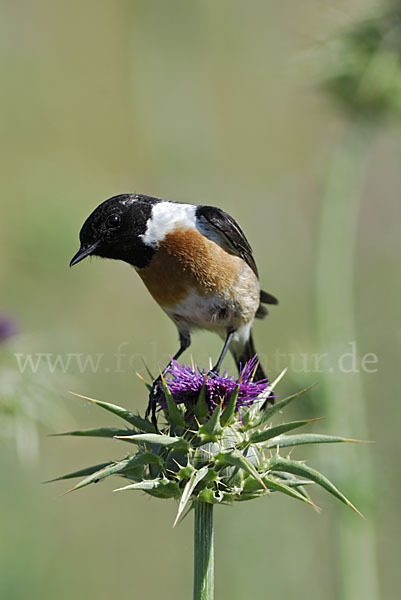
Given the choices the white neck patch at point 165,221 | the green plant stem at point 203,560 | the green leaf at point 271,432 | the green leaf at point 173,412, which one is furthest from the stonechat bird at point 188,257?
the green plant stem at point 203,560

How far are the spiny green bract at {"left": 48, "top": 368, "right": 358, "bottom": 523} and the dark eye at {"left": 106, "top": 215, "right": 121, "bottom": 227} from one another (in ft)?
3.44

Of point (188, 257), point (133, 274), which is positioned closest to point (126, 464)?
point (188, 257)

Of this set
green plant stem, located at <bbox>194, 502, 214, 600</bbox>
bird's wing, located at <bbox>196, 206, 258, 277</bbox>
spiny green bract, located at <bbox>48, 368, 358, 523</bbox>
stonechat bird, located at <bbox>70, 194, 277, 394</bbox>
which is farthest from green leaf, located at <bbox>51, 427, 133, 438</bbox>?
bird's wing, located at <bbox>196, 206, 258, 277</bbox>

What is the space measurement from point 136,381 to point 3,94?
443 centimetres

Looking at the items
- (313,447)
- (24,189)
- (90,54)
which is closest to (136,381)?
(24,189)

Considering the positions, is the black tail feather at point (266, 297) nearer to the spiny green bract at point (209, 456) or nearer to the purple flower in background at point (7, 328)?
the spiny green bract at point (209, 456)

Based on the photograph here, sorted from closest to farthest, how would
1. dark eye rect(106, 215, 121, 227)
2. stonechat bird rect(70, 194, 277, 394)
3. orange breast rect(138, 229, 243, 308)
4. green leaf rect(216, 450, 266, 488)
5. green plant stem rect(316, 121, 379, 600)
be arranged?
green leaf rect(216, 450, 266, 488), dark eye rect(106, 215, 121, 227), stonechat bird rect(70, 194, 277, 394), orange breast rect(138, 229, 243, 308), green plant stem rect(316, 121, 379, 600)

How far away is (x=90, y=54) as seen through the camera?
11.4m

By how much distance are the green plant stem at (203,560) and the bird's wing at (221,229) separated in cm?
175

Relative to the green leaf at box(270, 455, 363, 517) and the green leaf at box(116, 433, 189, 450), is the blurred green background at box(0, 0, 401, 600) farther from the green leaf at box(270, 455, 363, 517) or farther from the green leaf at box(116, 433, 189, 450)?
the green leaf at box(270, 455, 363, 517)

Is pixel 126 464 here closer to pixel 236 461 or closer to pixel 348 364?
pixel 236 461

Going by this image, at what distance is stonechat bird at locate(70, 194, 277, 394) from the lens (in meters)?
3.71

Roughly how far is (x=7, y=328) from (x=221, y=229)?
85.4 inches

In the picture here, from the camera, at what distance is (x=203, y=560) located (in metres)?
2.56
